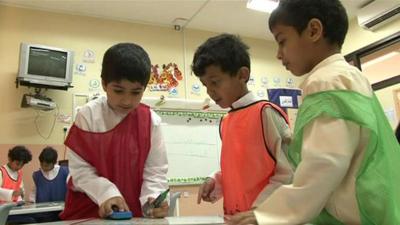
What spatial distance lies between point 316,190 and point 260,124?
534mm

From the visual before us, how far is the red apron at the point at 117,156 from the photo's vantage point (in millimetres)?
1201

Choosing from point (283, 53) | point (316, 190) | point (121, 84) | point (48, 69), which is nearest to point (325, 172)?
point (316, 190)

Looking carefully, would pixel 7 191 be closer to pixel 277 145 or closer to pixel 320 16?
pixel 277 145

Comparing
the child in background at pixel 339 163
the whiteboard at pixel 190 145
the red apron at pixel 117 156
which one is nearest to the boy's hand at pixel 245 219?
the child in background at pixel 339 163

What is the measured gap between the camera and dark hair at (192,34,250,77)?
1427mm

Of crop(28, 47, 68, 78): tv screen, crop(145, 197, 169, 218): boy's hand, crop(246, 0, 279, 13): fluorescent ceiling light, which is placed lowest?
crop(145, 197, 169, 218): boy's hand

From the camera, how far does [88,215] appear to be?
1202 millimetres

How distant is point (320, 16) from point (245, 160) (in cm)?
50

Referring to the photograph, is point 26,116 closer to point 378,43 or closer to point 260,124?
point 260,124

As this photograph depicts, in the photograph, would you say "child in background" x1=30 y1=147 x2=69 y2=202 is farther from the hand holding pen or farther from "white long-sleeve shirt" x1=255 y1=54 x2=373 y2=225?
"white long-sleeve shirt" x1=255 y1=54 x2=373 y2=225

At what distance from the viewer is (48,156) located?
3.57m

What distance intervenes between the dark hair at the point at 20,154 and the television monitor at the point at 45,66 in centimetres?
65

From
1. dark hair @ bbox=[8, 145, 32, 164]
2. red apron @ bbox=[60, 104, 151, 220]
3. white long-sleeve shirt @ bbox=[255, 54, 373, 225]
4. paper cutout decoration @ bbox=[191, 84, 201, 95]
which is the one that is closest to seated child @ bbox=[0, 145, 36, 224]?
dark hair @ bbox=[8, 145, 32, 164]

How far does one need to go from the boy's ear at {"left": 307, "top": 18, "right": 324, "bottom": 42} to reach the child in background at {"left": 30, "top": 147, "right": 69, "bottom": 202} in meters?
3.17
